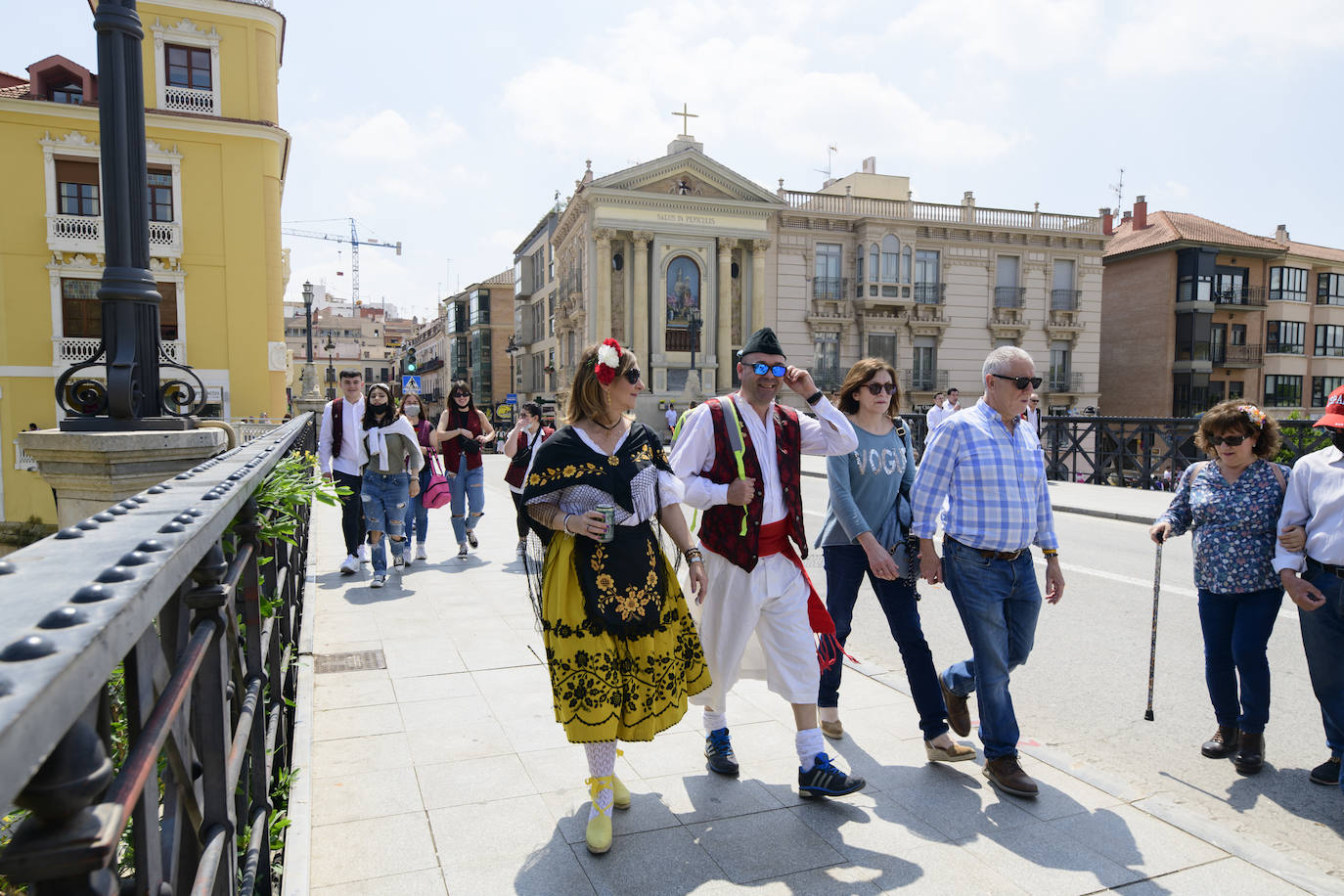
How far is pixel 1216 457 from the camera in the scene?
5.09 meters

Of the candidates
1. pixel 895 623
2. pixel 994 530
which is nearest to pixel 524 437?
pixel 895 623

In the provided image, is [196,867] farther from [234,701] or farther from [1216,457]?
[1216,457]

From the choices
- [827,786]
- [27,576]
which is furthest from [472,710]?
[27,576]

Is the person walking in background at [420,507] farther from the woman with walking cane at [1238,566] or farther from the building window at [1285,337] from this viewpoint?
the building window at [1285,337]

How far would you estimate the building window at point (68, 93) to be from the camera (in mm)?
29703

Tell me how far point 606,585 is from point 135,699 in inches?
99.3

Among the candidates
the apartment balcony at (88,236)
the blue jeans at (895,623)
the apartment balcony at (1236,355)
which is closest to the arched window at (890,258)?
the apartment balcony at (1236,355)

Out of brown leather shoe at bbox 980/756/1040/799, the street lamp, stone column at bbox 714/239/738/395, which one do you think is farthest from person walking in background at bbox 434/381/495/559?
stone column at bbox 714/239/738/395

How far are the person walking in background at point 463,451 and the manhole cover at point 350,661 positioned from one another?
3.92 metres

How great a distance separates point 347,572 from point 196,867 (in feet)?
26.6

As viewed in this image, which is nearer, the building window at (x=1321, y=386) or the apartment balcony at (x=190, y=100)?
the apartment balcony at (x=190, y=100)

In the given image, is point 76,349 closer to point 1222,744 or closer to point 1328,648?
point 1222,744

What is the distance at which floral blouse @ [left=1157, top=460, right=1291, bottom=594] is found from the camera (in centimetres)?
480

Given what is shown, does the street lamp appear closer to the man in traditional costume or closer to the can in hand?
the man in traditional costume
